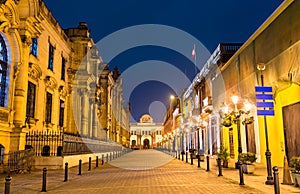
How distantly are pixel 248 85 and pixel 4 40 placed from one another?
16.4m

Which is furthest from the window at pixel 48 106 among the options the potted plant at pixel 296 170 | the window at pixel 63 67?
the potted plant at pixel 296 170

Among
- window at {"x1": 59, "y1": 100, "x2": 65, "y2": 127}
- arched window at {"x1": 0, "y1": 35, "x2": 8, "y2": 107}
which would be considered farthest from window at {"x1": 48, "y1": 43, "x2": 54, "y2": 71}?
arched window at {"x1": 0, "y1": 35, "x2": 8, "y2": 107}

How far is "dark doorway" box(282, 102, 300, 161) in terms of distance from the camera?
1635 cm

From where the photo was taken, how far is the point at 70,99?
108ft

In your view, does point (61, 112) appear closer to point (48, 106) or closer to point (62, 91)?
point (62, 91)

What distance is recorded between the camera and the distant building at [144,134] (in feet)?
459

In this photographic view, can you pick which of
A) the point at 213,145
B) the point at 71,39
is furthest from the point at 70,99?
the point at 213,145

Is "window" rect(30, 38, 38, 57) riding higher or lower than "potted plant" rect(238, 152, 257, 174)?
higher

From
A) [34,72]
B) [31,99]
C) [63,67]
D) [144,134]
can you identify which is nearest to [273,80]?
[34,72]

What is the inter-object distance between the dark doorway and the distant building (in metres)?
118

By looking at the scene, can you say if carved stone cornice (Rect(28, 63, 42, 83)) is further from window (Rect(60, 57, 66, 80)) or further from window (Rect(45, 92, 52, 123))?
window (Rect(60, 57, 66, 80))

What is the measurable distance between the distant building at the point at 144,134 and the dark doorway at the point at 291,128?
118 metres

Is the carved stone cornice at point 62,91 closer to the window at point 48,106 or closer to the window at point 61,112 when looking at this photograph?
the window at point 61,112

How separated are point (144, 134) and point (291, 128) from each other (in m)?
128
